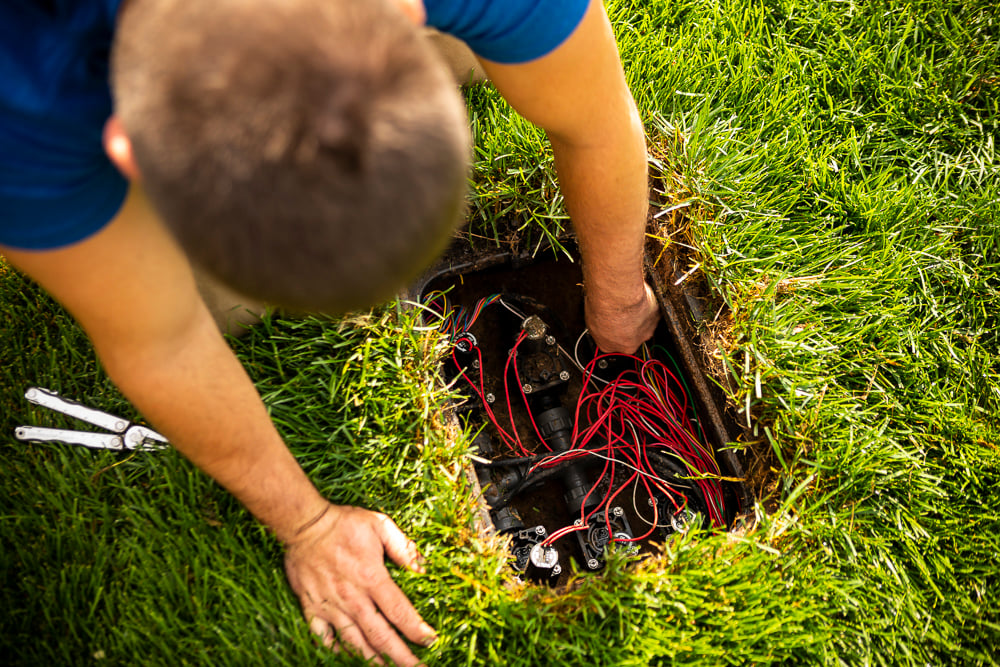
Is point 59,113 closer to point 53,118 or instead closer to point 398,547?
point 53,118

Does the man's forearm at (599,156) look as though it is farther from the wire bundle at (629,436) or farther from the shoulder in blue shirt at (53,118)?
the shoulder in blue shirt at (53,118)

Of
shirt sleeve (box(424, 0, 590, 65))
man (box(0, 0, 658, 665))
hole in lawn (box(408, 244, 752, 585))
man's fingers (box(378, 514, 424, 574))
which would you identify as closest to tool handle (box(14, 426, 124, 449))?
man (box(0, 0, 658, 665))

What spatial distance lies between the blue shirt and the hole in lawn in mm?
893

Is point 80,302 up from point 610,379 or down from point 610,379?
up

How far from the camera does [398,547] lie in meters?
1.51

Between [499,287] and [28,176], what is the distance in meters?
1.35

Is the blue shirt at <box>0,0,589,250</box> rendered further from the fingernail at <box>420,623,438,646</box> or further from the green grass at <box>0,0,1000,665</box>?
the fingernail at <box>420,623,438,646</box>

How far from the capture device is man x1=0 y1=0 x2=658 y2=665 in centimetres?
71

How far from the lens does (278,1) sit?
712 mm

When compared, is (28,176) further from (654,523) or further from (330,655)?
(654,523)

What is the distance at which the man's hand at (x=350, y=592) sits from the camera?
4.67 feet

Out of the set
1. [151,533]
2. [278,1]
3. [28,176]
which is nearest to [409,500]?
[151,533]

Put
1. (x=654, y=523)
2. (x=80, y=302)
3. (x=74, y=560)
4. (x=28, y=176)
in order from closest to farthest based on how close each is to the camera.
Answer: (x=28, y=176) < (x=80, y=302) < (x=74, y=560) < (x=654, y=523)

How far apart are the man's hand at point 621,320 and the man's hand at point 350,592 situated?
0.86 metres
